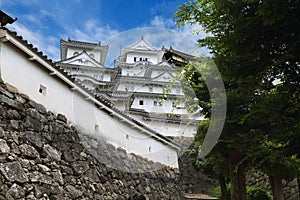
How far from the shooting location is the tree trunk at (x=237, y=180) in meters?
8.83

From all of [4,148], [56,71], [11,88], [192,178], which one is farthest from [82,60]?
[4,148]

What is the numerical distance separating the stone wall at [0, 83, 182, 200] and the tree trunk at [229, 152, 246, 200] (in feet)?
10.9

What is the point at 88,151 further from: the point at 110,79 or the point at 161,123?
the point at 110,79

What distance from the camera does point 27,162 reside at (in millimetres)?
5254

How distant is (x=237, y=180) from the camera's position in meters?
9.14

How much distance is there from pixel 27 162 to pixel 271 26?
4824 mm

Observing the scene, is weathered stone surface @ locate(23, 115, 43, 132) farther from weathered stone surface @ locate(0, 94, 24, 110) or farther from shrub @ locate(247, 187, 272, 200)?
shrub @ locate(247, 187, 272, 200)

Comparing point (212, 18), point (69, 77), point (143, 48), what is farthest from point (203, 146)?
point (143, 48)

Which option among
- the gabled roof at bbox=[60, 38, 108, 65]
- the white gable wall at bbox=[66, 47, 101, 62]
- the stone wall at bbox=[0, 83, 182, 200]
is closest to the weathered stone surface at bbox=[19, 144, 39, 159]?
the stone wall at bbox=[0, 83, 182, 200]

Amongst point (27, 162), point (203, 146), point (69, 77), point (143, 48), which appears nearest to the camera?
point (27, 162)

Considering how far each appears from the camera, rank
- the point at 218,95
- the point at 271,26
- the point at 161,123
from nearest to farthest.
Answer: the point at 271,26 < the point at 218,95 < the point at 161,123

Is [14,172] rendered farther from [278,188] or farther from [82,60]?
[82,60]

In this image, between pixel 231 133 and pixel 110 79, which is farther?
pixel 110 79

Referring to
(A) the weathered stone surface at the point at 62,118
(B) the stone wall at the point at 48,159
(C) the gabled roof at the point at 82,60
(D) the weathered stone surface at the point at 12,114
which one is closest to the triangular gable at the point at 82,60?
(C) the gabled roof at the point at 82,60
